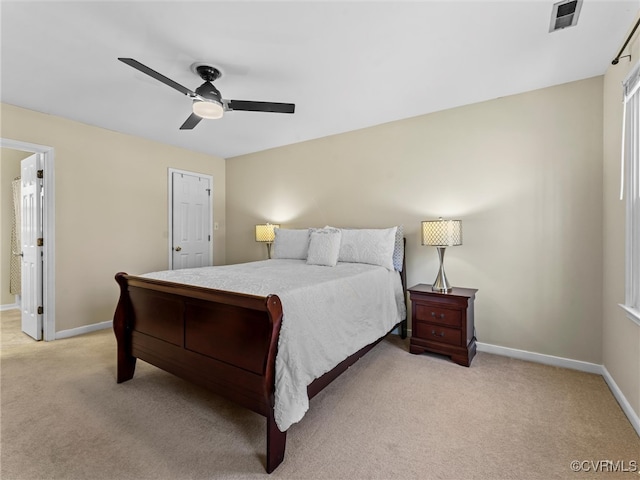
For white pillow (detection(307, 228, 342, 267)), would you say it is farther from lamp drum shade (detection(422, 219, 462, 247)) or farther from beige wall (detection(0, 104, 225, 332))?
beige wall (detection(0, 104, 225, 332))

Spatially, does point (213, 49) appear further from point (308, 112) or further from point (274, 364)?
point (274, 364)

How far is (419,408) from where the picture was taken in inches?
81.0

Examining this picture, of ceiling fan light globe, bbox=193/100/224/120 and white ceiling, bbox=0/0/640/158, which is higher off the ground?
white ceiling, bbox=0/0/640/158

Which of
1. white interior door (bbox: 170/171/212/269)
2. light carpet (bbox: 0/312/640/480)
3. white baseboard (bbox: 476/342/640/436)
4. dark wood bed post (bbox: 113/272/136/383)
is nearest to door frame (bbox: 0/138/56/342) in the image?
light carpet (bbox: 0/312/640/480)

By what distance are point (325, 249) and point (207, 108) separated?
1.74 meters

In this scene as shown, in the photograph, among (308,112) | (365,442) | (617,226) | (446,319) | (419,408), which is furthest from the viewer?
(308,112)

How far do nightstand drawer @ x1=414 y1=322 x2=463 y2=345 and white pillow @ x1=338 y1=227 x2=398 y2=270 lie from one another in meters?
0.68

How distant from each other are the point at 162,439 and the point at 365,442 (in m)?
1.20

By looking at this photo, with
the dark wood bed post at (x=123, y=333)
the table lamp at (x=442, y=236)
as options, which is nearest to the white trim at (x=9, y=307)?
the dark wood bed post at (x=123, y=333)

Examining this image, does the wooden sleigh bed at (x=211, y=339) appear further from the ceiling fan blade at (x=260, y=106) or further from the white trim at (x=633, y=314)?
the white trim at (x=633, y=314)

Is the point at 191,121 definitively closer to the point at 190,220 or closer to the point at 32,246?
the point at 190,220

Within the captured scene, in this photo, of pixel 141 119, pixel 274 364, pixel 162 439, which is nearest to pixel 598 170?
pixel 274 364

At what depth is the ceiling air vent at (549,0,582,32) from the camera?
1.77m

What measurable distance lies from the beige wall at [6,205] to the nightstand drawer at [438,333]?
20.5 feet
